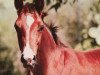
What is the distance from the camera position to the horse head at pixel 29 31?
205 centimetres

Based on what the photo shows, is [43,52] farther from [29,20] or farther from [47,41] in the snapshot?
[29,20]

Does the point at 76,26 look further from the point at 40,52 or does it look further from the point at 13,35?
the point at 40,52

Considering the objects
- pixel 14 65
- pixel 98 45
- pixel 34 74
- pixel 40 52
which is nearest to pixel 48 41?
pixel 40 52

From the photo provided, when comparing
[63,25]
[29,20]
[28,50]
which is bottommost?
[63,25]

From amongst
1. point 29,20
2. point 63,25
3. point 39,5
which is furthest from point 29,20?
point 63,25

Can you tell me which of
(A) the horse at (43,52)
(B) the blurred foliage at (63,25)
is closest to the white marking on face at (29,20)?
(A) the horse at (43,52)

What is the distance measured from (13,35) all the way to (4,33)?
0.14 m

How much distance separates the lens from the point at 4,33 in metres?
2.96

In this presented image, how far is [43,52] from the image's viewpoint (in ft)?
7.25

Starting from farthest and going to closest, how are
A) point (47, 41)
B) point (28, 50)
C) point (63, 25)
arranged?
1. point (63, 25)
2. point (47, 41)
3. point (28, 50)

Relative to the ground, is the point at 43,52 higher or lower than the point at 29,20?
lower

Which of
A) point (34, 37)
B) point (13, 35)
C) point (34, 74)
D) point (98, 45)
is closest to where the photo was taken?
point (34, 37)

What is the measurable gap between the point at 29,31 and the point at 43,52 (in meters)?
0.18

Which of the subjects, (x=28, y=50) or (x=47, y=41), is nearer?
(x=28, y=50)
